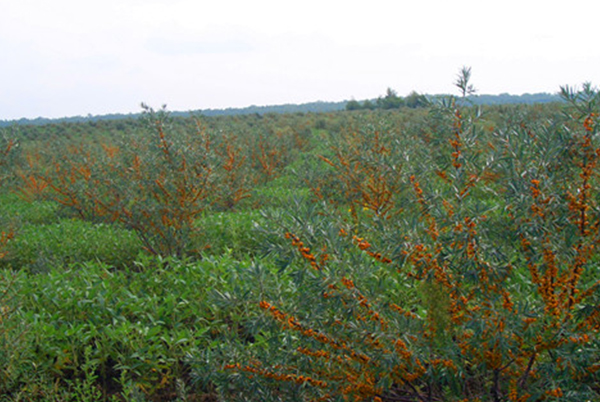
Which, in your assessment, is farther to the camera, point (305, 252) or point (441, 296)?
point (441, 296)

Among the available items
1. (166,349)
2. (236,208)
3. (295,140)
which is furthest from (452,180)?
(295,140)

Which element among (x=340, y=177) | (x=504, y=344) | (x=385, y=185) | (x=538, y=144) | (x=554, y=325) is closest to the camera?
(x=504, y=344)

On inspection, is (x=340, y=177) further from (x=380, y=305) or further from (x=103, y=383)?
(x=380, y=305)

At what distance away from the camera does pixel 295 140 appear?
73.2ft

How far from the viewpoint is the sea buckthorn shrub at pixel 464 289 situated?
2125 millimetres

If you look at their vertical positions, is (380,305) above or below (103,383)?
above

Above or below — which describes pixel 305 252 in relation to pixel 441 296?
above

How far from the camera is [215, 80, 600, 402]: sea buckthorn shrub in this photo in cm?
212

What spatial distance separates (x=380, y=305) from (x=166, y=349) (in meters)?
2.27

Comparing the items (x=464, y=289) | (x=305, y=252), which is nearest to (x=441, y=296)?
(x=464, y=289)

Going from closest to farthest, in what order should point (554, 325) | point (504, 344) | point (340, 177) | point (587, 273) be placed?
point (504, 344), point (554, 325), point (587, 273), point (340, 177)

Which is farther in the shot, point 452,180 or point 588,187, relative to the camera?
point 452,180

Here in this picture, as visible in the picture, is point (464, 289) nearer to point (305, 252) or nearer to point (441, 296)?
point (441, 296)

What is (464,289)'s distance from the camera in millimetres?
2426
